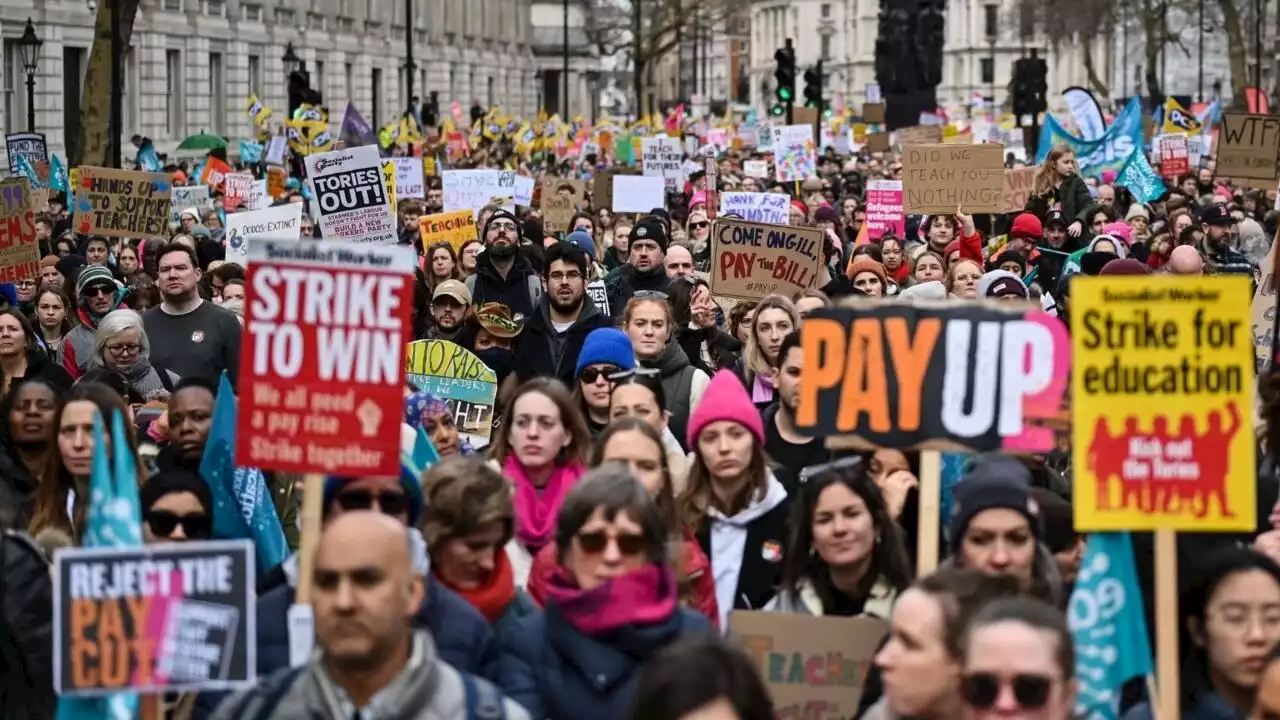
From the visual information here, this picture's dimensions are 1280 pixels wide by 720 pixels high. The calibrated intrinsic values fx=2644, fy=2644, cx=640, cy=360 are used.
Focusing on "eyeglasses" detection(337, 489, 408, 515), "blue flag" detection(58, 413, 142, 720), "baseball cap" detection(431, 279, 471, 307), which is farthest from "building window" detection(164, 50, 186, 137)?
"blue flag" detection(58, 413, 142, 720)

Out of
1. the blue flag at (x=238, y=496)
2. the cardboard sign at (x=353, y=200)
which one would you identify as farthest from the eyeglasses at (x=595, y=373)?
the cardboard sign at (x=353, y=200)

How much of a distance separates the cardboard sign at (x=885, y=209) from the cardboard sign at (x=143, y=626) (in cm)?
1508

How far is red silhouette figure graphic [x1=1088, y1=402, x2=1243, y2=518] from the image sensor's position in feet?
19.7

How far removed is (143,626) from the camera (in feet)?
17.5

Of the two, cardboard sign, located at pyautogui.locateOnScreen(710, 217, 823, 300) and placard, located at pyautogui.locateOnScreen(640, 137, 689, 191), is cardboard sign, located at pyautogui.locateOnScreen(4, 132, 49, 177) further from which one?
cardboard sign, located at pyautogui.locateOnScreen(710, 217, 823, 300)

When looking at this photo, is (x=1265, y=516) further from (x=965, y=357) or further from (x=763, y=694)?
(x=763, y=694)

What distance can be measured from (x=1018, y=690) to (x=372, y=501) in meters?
2.12

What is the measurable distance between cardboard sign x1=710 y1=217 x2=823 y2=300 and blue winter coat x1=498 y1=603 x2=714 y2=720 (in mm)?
8232

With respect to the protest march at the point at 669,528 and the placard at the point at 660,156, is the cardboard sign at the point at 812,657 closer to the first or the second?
the protest march at the point at 669,528

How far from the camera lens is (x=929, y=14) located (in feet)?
179

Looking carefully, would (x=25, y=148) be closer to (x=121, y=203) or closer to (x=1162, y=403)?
(x=121, y=203)

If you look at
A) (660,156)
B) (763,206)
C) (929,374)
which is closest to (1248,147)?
(763,206)

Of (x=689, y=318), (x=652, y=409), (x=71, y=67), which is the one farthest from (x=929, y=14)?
(x=652, y=409)

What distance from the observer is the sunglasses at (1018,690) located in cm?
482
